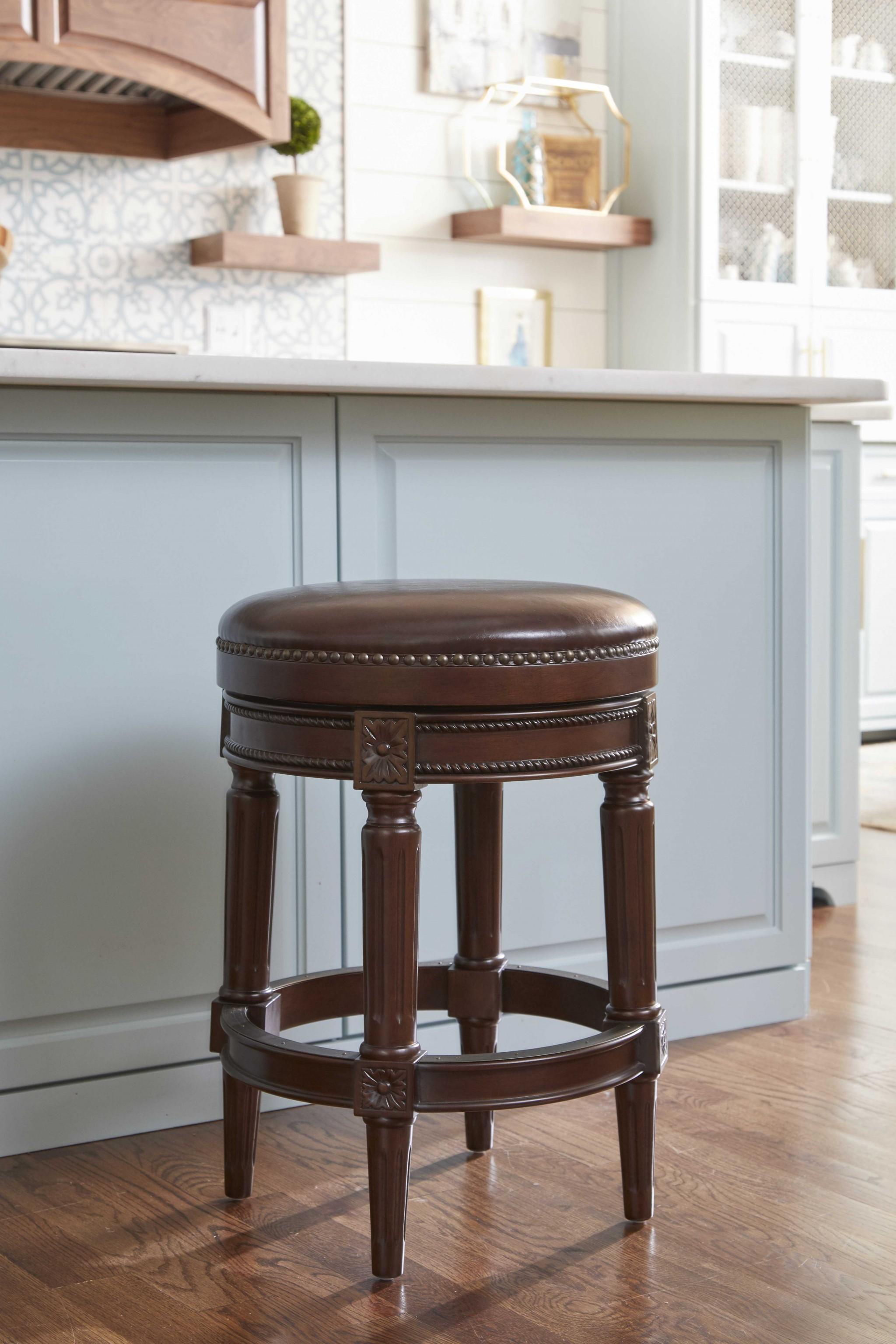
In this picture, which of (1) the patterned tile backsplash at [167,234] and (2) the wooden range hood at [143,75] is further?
(1) the patterned tile backsplash at [167,234]

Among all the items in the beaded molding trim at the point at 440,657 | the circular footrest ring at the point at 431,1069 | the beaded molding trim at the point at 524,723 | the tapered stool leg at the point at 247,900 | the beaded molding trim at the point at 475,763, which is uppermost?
the beaded molding trim at the point at 440,657

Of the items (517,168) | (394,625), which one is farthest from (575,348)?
(394,625)

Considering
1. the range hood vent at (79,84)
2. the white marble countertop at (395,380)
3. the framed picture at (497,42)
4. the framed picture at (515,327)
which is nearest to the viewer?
the white marble countertop at (395,380)

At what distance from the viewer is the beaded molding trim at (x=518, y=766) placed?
1206 mm

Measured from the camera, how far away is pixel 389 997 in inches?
48.7

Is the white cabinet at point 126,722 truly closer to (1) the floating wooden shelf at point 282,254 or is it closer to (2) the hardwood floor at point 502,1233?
(2) the hardwood floor at point 502,1233

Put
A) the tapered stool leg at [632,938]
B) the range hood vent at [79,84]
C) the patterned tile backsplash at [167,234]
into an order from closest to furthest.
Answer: the tapered stool leg at [632,938]
the range hood vent at [79,84]
the patterned tile backsplash at [167,234]

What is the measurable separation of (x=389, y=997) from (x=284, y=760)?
0.21 metres

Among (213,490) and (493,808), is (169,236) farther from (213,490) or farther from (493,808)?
(493,808)

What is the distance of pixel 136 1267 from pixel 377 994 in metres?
0.35

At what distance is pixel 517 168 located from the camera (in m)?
4.57

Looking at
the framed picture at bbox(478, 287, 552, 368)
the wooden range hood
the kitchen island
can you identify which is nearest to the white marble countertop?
the kitchen island

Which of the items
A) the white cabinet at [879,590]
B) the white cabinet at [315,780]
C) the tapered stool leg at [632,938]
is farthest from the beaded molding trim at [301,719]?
the white cabinet at [879,590]

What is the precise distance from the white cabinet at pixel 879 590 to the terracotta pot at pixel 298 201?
1.81 meters
